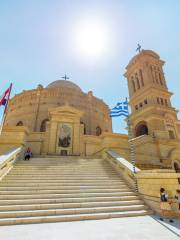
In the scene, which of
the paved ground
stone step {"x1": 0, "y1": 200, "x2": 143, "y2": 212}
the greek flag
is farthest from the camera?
the greek flag

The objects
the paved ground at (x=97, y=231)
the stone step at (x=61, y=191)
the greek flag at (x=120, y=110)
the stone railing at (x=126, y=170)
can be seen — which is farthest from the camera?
the greek flag at (x=120, y=110)

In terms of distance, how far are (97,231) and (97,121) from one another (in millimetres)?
24461

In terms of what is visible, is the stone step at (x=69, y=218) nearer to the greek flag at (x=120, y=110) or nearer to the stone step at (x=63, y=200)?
the stone step at (x=63, y=200)

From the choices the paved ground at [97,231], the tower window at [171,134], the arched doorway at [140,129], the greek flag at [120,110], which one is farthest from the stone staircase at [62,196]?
the arched doorway at [140,129]

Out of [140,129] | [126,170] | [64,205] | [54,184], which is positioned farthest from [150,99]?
[64,205]

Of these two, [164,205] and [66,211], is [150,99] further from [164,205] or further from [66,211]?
[66,211]

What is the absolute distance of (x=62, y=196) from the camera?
25.5ft

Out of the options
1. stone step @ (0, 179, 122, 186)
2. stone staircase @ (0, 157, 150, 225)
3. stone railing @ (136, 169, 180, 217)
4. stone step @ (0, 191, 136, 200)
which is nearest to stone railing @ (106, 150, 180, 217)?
stone railing @ (136, 169, 180, 217)

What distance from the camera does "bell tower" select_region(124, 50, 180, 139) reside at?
24938mm

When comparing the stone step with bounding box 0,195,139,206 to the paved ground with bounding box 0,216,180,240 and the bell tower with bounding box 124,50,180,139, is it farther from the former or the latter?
the bell tower with bounding box 124,50,180,139

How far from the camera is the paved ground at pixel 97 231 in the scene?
15.7ft

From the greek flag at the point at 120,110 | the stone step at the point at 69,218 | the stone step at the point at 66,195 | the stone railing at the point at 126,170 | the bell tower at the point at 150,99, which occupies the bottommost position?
the stone step at the point at 69,218

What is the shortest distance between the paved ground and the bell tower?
17.1 m

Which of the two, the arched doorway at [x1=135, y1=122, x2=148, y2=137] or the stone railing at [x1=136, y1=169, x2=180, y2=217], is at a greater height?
the arched doorway at [x1=135, y1=122, x2=148, y2=137]
